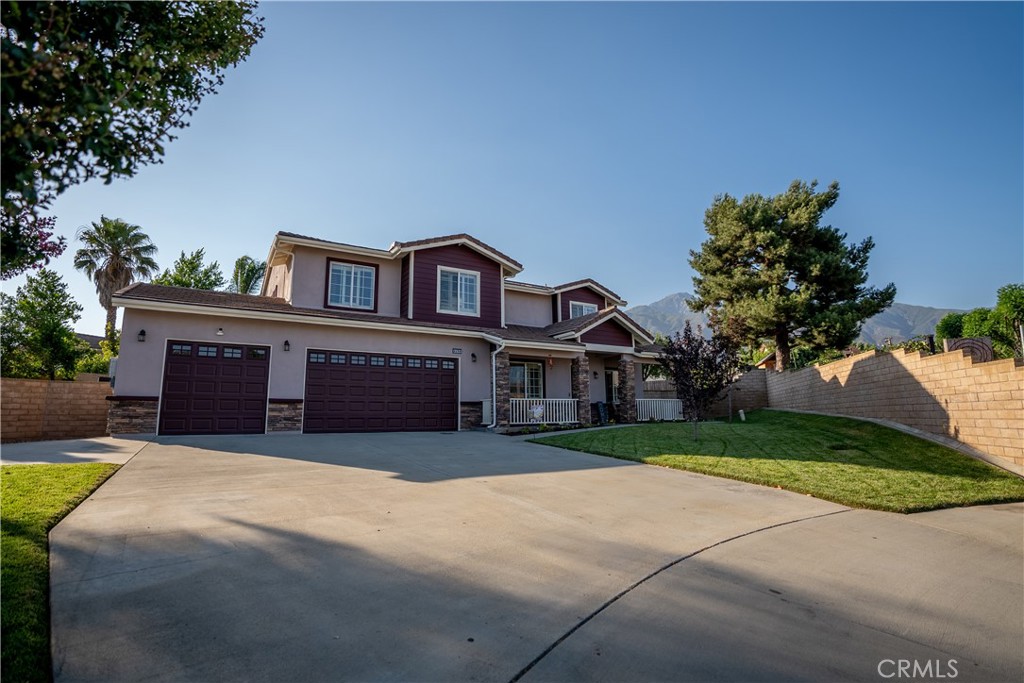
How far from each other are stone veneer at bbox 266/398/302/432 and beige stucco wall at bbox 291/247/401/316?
11.7 feet

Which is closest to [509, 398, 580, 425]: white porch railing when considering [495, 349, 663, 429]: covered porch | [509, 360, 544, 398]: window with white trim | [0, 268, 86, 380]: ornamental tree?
[495, 349, 663, 429]: covered porch

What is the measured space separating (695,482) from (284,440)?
918 cm

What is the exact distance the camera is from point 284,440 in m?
11.2

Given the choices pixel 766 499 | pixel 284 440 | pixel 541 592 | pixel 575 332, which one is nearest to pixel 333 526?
pixel 541 592

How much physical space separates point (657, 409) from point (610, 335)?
13.3 feet

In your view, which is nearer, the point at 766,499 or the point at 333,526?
the point at 333,526

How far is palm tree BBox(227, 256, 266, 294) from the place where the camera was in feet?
108

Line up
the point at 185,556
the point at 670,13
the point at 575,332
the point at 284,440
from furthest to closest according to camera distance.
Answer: the point at 575,332, the point at 284,440, the point at 670,13, the point at 185,556

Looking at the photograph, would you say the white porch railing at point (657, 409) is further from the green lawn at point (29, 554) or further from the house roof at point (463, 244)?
the green lawn at point (29, 554)

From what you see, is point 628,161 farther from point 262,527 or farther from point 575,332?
point 262,527

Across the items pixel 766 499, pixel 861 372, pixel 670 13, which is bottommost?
pixel 766 499

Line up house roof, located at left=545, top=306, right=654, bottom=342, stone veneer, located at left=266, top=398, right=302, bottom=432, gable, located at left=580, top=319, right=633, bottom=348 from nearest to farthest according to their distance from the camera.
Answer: stone veneer, located at left=266, top=398, right=302, bottom=432
house roof, located at left=545, top=306, right=654, bottom=342
gable, located at left=580, top=319, right=633, bottom=348

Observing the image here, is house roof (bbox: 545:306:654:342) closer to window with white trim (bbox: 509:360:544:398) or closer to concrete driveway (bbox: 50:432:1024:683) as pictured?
window with white trim (bbox: 509:360:544:398)

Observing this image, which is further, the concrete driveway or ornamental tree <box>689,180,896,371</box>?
ornamental tree <box>689,180,896,371</box>
